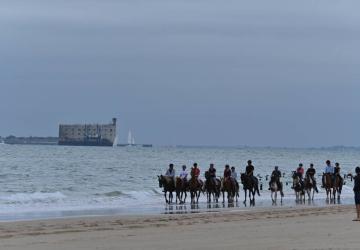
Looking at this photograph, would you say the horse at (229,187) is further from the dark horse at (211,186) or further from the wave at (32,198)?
the wave at (32,198)

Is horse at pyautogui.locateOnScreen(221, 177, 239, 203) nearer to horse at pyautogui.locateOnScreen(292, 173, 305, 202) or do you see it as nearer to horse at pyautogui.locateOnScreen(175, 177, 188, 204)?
horse at pyautogui.locateOnScreen(175, 177, 188, 204)

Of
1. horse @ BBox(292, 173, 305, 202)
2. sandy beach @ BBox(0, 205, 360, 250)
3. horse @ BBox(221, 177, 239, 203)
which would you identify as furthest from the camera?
horse @ BBox(292, 173, 305, 202)

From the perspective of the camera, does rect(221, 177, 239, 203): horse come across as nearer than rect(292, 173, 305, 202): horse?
Yes

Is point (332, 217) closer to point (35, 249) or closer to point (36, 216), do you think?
point (36, 216)

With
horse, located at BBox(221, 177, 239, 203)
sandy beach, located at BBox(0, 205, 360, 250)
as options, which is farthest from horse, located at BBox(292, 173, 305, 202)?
sandy beach, located at BBox(0, 205, 360, 250)

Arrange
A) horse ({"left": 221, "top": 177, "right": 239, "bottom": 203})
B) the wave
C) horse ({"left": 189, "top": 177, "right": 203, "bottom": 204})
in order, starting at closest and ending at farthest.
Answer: the wave, horse ({"left": 189, "top": 177, "right": 203, "bottom": 204}), horse ({"left": 221, "top": 177, "right": 239, "bottom": 203})

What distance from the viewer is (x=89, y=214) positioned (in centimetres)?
3034

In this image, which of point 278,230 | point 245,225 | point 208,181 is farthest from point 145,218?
point 208,181

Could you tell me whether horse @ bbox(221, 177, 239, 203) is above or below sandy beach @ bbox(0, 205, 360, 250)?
above

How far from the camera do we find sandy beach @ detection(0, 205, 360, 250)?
1850 centimetres

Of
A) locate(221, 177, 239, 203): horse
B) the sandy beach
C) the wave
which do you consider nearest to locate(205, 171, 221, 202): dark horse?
locate(221, 177, 239, 203): horse

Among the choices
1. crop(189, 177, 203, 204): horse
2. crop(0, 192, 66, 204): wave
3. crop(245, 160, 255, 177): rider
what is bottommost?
crop(0, 192, 66, 204): wave

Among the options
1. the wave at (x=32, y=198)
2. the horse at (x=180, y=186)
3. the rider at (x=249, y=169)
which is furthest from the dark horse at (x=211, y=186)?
the wave at (x=32, y=198)

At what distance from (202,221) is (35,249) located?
8.87 metres
